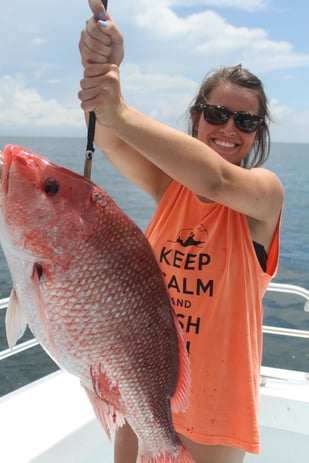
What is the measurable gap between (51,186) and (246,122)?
1.03 metres

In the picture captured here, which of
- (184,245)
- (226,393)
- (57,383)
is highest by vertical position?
(184,245)

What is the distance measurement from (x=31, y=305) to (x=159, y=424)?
0.56m

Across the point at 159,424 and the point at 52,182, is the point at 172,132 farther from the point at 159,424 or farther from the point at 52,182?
the point at 159,424

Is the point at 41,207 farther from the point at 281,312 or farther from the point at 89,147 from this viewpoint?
the point at 281,312

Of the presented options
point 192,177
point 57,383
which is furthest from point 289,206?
point 192,177

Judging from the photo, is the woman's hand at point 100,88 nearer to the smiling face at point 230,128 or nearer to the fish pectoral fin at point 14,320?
the fish pectoral fin at point 14,320

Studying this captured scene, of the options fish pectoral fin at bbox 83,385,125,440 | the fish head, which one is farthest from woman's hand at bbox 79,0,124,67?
fish pectoral fin at bbox 83,385,125,440

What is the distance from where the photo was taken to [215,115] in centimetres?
204

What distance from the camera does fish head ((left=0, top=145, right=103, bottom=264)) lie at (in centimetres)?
125

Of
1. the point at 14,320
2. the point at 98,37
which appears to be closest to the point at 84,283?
the point at 14,320

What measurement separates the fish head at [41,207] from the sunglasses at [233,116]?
35.2 inches

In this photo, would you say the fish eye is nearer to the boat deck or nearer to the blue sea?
the blue sea

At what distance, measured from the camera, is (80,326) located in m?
1.28

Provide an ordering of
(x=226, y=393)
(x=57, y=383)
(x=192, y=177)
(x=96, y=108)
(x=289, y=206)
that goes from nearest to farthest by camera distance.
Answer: (x=96, y=108)
(x=192, y=177)
(x=226, y=393)
(x=57, y=383)
(x=289, y=206)
